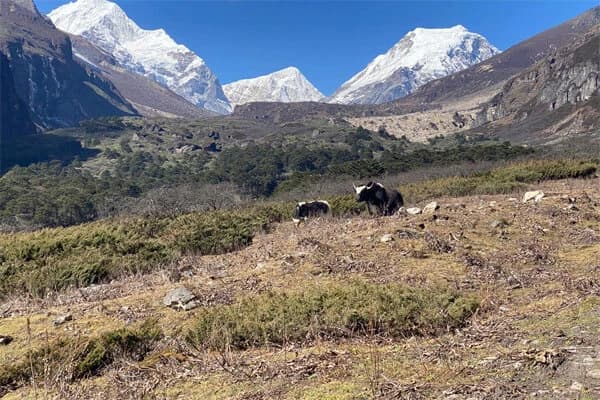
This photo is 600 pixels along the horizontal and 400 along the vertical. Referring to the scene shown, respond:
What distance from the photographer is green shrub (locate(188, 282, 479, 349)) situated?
7.27m

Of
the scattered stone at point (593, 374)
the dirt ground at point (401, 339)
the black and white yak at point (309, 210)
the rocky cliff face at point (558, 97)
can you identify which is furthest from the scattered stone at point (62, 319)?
the rocky cliff face at point (558, 97)

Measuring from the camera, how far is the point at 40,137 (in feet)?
520

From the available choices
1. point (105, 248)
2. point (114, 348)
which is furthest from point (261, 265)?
point (105, 248)

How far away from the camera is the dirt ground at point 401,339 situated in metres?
5.11

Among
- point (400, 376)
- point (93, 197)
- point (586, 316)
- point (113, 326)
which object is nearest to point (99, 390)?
point (113, 326)

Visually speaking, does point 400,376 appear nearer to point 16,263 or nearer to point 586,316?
point 586,316

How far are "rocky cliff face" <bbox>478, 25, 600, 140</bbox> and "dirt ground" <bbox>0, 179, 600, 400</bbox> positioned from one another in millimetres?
120902

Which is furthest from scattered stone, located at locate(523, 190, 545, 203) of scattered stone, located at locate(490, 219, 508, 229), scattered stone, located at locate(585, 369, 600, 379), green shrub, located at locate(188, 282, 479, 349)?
scattered stone, located at locate(585, 369, 600, 379)

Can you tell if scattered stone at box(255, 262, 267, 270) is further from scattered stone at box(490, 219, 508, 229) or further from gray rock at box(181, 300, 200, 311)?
scattered stone at box(490, 219, 508, 229)

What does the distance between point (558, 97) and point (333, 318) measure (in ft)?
558

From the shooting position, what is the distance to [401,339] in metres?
7.06

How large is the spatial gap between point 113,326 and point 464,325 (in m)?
6.14

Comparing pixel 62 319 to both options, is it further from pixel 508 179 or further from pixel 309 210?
pixel 508 179

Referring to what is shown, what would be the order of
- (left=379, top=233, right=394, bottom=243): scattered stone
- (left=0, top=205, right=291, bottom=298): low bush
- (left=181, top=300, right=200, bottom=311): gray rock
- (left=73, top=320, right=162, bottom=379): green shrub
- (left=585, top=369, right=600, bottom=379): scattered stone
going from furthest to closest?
(left=0, top=205, right=291, bottom=298): low bush → (left=379, top=233, right=394, bottom=243): scattered stone → (left=181, top=300, right=200, bottom=311): gray rock → (left=73, top=320, right=162, bottom=379): green shrub → (left=585, top=369, right=600, bottom=379): scattered stone
